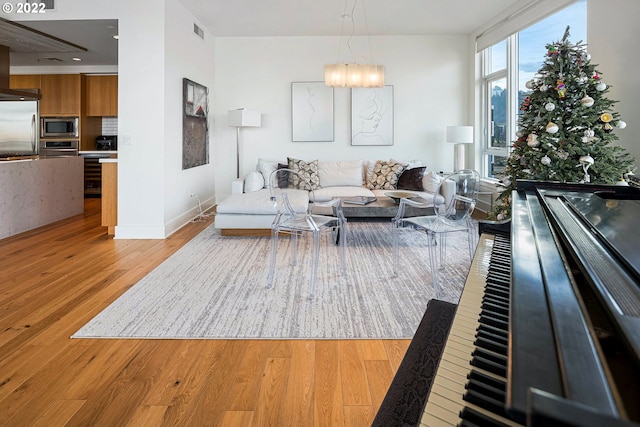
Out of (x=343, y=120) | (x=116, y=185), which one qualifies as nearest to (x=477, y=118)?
(x=343, y=120)

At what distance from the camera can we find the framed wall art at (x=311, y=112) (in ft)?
23.1

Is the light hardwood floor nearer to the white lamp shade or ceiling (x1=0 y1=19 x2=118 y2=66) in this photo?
ceiling (x1=0 y1=19 x2=118 y2=66)

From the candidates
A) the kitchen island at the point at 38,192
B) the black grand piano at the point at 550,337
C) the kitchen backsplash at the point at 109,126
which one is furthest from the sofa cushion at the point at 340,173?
the black grand piano at the point at 550,337

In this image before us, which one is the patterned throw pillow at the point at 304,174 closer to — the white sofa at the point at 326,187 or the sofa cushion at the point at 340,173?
the white sofa at the point at 326,187

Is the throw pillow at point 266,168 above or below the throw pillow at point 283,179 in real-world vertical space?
above

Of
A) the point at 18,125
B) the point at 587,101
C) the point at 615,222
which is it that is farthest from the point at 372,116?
the point at 615,222

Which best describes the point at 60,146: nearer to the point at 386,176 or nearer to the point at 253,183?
the point at 253,183

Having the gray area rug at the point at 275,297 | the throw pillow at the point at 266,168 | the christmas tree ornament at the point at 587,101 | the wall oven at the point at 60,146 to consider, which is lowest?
the gray area rug at the point at 275,297

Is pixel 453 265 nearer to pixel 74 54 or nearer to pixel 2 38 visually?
pixel 2 38

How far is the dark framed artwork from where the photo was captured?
5.59m

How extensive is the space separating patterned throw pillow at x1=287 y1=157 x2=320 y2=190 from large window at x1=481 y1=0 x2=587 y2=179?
8.08ft

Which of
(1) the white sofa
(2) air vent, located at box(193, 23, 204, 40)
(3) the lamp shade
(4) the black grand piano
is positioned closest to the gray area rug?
(1) the white sofa

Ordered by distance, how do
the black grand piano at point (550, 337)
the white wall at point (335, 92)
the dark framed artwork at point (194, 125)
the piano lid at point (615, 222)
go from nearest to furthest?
the black grand piano at point (550, 337), the piano lid at point (615, 222), the dark framed artwork at point (194, 125), the white wall at point (335, 92)

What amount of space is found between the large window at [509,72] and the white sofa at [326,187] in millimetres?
1187
